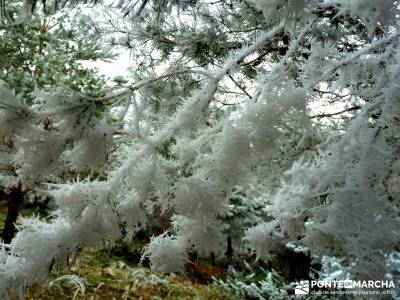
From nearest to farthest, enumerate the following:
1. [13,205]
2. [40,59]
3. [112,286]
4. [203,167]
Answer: [203,167]
[112,286]
[40,59]
[13,205]

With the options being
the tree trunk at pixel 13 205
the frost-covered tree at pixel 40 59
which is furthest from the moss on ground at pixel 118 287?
the tree trunk at pixel 13 205

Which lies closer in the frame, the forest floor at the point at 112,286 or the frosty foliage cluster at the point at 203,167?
the frosty foliage cluster at the point at 203,167

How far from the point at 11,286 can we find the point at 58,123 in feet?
2.66

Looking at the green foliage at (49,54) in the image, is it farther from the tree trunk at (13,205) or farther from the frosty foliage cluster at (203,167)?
the frosty foliage cluster at (203,167)

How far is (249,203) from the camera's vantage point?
8773 millimetres

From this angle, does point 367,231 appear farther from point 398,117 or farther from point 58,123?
point 58,123

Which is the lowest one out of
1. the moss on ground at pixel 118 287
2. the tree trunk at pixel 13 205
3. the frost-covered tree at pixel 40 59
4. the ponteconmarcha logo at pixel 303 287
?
the moss on ground at pixel 118 287

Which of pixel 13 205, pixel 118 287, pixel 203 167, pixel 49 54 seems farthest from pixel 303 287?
pixel 49 54

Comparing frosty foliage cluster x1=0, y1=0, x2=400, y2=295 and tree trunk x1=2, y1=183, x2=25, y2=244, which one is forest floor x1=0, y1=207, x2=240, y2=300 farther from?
frosty foliage cluster x1=0, y1=0, x2=400, y2=295

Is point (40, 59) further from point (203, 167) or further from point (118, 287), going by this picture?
point (203, 167)

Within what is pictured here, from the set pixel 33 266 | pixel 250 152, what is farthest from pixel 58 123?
pixel 250 152

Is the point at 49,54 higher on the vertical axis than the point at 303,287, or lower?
higher

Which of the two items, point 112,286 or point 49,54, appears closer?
point 112,286

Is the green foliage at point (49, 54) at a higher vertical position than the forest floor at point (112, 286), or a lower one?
higher
